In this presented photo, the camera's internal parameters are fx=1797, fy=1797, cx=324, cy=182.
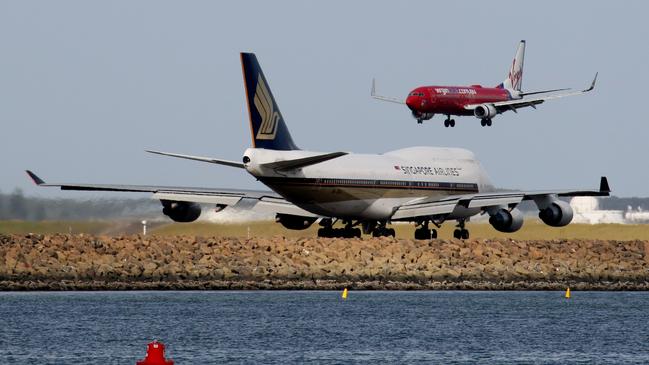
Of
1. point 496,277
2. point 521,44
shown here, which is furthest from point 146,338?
point 521,44

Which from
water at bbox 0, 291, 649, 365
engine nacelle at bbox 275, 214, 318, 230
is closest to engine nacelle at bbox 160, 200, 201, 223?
engine nacelle at bbox 275, 214, 318, 230

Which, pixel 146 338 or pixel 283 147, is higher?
pixel 283 147

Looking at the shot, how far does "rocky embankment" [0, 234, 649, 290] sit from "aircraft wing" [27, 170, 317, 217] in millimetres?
1964

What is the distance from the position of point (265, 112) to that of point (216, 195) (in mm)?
5592

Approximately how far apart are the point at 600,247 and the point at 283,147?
1821 cm

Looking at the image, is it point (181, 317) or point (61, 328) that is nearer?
point (61, 328)

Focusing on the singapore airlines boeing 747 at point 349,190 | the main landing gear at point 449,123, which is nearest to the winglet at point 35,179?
the singapore airlines boeing 747 at point 349,190

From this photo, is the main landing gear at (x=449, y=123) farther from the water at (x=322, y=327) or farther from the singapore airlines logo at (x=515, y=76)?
the water at (x=322, y=327)

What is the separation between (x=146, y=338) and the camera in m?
59.5

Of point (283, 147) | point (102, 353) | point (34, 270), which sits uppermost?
point (283, 147)

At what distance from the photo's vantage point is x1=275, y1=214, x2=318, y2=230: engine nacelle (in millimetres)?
92500

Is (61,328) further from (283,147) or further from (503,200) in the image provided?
(503,200)

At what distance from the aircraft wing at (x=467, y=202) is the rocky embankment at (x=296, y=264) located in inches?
69.3

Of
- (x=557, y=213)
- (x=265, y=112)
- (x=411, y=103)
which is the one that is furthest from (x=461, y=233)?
(x=411, y=103)
